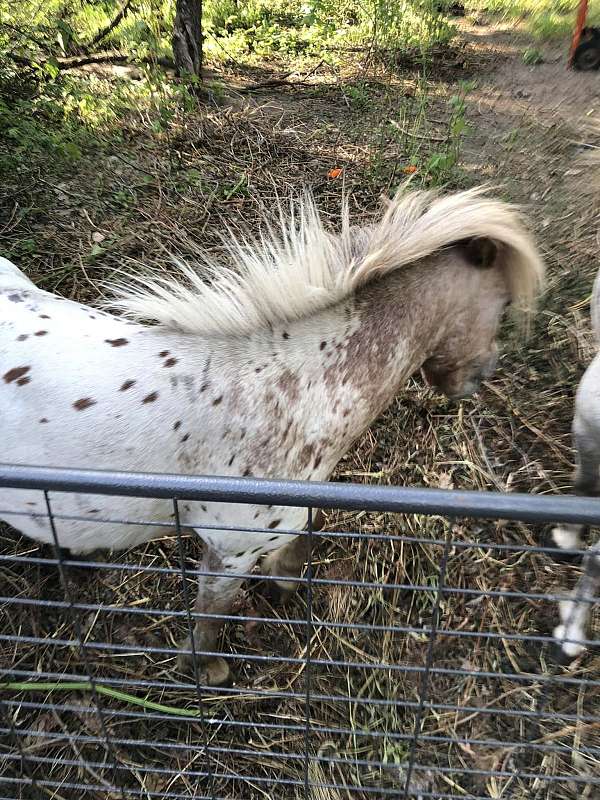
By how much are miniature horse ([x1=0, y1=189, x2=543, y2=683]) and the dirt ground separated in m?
0.51

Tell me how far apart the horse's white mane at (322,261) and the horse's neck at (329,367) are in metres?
0.06

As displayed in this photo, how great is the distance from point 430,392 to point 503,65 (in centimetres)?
477

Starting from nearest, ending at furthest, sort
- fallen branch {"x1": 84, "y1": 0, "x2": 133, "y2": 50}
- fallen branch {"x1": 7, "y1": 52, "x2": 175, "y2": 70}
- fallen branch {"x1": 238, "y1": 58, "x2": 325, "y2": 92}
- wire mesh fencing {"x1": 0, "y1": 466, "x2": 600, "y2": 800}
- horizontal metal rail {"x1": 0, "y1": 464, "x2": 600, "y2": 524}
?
horizontal metal rail {"x1": 0, "y1": 464, "x2": 600, "y2": 524}, wire mesh fencing {"x1": 0, "y1": 466, "x2": 600, "y2": 800}, fallen branch {"x1": 7, "y1": 52, "x2": 175, "y2": 70}, fallen branch {"x1": 84, "y1": 0, "x2": 133, "y2": 50}, fallen branch {"x1": 238, "y1": 58, "x2": 325, "y2": 92}

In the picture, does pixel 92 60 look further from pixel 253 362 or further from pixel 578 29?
pixel 253 362

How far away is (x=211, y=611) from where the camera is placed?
1896mm

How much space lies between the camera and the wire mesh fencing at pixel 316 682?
184 centimetres

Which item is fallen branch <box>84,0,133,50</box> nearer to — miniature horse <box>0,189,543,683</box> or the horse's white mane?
miniature horse <box>0,189,543,683</box>

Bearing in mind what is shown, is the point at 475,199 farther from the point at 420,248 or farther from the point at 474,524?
the point at 474,524

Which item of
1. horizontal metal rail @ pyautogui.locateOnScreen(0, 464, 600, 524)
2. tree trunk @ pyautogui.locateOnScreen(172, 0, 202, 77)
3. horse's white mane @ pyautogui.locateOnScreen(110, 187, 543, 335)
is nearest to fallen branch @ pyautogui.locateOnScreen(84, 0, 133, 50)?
tree trunk @ pyautogui.locateOnScreen(172, 0, 202, 77)

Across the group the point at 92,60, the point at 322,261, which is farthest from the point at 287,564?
the point at 92,60

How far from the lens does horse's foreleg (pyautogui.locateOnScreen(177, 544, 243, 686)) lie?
179 centimetres

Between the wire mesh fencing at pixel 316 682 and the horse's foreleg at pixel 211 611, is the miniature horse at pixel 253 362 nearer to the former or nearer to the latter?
the horse's foreleg at pixel 211 611

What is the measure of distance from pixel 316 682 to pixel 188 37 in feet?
15.9

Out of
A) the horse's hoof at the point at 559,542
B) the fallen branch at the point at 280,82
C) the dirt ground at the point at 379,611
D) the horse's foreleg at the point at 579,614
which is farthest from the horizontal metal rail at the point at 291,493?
the fallen branch at the point at 280,82
